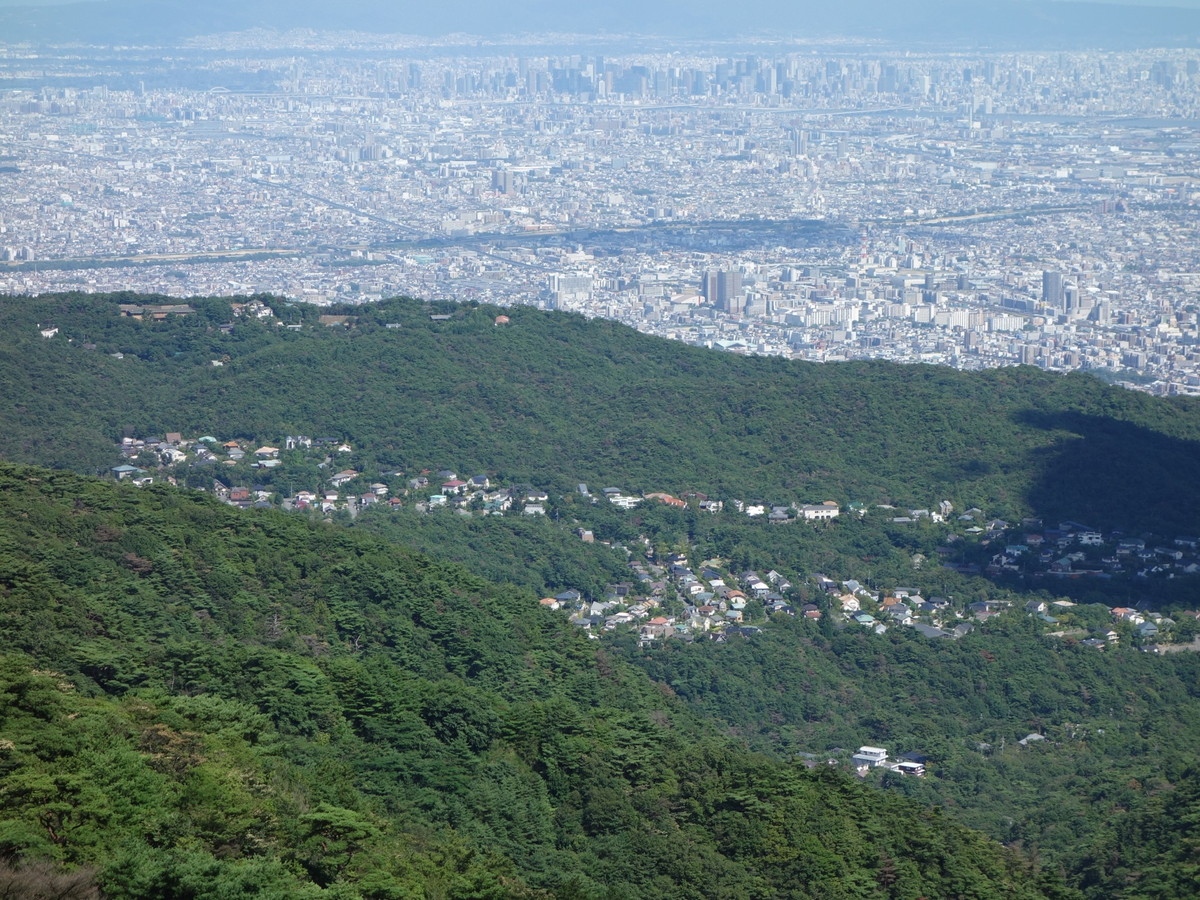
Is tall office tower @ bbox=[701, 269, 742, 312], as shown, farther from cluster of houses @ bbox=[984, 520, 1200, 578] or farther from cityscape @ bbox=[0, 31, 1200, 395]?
cluster of houses @ bbox=[984, 520, 1200, 578]

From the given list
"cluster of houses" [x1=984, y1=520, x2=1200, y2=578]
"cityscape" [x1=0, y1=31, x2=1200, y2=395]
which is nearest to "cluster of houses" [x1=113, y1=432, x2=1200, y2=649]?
"cluster of houses" [x1=984, y1=520, x2=1200, y2=578]

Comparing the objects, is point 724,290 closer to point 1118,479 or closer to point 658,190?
point 658,190

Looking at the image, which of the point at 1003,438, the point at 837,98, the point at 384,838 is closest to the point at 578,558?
the point at 1003,438

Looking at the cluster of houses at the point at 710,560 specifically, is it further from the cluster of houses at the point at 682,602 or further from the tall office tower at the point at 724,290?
the tall office tower at the point at 724,290

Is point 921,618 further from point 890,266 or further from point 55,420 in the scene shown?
point 890,266

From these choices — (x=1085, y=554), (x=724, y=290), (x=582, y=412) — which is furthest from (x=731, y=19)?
(x=1085, y=554)

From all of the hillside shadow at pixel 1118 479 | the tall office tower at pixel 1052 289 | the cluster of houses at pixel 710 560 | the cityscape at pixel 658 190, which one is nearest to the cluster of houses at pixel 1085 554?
the cluster of houses at pixel 710 560
